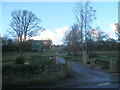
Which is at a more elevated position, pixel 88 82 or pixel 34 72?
pixel 34 72

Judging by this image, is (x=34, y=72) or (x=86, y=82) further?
(x=34, y=72)

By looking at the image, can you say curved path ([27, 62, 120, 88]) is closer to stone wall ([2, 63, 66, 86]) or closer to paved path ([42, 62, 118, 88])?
paved path ([42, 62, 118, 88])

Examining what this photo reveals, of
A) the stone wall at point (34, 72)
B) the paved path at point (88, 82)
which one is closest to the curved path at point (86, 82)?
the paved path at point (88, 82)

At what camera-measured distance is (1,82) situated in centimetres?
919

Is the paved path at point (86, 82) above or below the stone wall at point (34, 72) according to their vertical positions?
below

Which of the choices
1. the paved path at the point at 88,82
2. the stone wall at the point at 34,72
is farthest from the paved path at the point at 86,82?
the stone wall at the point at 34,72

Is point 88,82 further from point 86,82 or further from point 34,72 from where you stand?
point 34,72

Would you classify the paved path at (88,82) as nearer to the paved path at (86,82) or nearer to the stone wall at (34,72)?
the paved path at (86,82)

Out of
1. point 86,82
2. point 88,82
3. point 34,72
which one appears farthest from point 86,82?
point 34,72

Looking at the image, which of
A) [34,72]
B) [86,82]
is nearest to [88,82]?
[86,82]

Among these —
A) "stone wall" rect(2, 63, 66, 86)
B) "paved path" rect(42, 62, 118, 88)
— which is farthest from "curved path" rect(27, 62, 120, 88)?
"stone wall" rect(2, 63, 66, 86)

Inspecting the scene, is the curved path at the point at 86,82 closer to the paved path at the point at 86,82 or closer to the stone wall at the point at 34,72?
the paved path at the point at 86,82

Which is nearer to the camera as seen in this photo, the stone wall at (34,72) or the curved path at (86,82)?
the curved path at (86,82)

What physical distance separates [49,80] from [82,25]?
2122 cm
